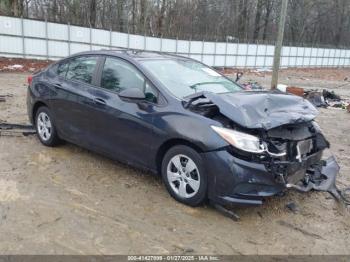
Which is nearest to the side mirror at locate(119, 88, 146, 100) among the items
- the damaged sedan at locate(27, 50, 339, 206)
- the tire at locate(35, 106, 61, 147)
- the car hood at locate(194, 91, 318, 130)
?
the damaged sedan at locate(27, 50, 339, 206)

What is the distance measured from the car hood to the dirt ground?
39.7 inches

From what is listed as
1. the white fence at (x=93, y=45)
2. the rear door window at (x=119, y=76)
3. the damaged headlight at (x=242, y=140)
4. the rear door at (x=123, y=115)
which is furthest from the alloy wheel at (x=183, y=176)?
the white fence at (x=93, y=45)

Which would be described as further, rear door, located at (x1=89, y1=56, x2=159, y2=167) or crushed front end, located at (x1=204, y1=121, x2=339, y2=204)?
rear door, located at (x1=89, y1=56, x2=159, y2=167)

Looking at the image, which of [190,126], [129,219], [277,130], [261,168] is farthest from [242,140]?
[129,219]

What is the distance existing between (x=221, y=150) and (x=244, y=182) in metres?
0.38

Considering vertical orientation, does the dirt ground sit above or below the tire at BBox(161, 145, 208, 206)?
below

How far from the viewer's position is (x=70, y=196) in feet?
14.9

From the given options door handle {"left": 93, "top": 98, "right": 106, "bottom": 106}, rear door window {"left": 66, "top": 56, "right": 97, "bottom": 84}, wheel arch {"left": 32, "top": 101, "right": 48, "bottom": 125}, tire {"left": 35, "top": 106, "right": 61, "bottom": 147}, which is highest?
rear door window {"left": 66, "top": 56, "right": 97, "bottom": 84}

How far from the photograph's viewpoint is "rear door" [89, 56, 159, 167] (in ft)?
15.2

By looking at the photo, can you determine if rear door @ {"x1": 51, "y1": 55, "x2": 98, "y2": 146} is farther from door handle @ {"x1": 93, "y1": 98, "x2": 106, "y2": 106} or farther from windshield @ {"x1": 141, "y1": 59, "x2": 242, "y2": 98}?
windshield @ {"x1": 141, "y1": 59, "x2": 242, "y2": 98}

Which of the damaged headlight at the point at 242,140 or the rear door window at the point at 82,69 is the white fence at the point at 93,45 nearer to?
the rear door window at the point at 82,69

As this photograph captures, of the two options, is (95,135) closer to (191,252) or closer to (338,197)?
(191,252)

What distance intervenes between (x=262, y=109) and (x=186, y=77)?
4.04 feet

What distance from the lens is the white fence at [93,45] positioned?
69.7 ft
